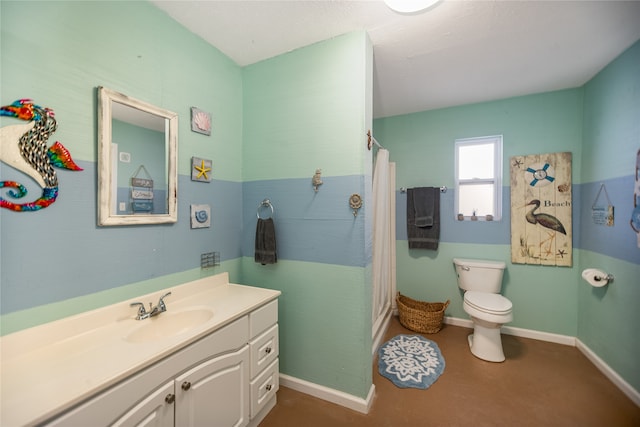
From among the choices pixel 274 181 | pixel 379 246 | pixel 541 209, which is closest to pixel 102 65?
pixel 274 181

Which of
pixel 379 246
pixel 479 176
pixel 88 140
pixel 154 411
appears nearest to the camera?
pixel 154 411

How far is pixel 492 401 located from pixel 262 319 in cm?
162

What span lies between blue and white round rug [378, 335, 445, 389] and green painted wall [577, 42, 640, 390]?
1192mm

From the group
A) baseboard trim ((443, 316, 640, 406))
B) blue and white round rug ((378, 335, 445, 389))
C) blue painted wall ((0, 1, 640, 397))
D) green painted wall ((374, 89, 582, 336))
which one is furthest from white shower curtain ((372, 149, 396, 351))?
baseboard trim ((443, 316, 640, 406))

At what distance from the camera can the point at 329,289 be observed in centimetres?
166

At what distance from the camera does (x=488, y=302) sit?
212cm

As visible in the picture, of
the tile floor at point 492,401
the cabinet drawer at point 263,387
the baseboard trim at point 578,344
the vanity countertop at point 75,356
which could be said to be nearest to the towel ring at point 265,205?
the vanity countertop at point 75,356

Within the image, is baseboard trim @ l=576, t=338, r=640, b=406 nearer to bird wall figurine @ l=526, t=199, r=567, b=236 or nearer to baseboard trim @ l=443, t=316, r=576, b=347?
baseboard trim @ l=443, t=316, r=576, b=347

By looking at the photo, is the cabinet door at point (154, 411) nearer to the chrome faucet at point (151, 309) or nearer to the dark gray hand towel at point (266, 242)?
the chrome faucet at point (151, 309)

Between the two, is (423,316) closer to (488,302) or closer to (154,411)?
(488,302)

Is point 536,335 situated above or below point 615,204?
below

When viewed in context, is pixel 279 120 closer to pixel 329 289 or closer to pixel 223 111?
pixel 223 111

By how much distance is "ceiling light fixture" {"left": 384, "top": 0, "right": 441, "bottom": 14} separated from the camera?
126 centimetres

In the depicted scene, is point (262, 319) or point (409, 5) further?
point (262, 319)
